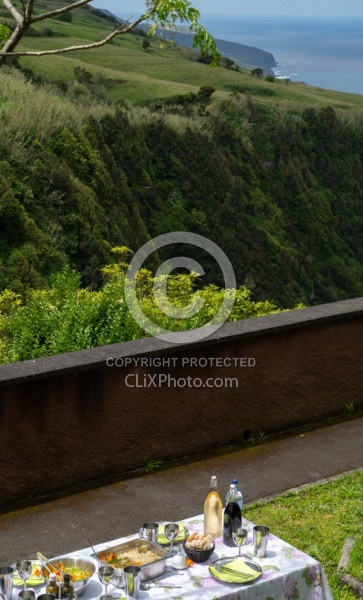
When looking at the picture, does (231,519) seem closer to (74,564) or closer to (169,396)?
(74,564)

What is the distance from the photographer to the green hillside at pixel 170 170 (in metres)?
35.8

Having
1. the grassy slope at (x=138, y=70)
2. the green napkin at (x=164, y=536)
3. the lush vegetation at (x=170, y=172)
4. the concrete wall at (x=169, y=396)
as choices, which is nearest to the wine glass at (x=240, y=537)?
the green napkin at (x=164, y=536)

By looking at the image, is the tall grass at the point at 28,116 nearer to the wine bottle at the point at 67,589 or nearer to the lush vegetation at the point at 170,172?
the lush vegetation at the point at 170,172

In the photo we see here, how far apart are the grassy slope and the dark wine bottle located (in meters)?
62.1

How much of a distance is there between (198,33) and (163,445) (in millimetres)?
3401

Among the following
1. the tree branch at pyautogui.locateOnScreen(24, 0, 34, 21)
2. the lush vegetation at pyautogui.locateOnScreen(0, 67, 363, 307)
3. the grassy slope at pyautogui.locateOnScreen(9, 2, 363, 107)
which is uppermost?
the grassy slope at pyautogui.locateOnScreen(9, 2, 363, 107)

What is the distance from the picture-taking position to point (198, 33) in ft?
25.2

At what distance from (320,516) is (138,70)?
7956 centimetres

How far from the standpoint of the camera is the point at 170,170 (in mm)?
54406

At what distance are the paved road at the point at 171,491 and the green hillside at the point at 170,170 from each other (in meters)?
19.3

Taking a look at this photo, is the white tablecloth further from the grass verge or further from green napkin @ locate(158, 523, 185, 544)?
the grass verge

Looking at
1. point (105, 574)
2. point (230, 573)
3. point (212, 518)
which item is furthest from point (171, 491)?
point (105, 574)

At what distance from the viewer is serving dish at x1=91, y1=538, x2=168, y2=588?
380cm

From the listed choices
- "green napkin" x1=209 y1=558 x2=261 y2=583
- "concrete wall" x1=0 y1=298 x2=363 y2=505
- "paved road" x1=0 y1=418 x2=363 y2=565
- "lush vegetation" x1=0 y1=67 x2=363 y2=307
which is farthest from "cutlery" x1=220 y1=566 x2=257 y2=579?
"lush vegetation" x1=0 y1=67 x2=363 y2=307
